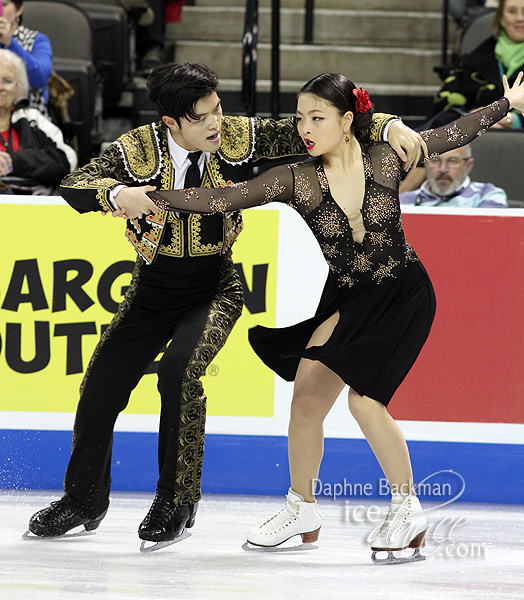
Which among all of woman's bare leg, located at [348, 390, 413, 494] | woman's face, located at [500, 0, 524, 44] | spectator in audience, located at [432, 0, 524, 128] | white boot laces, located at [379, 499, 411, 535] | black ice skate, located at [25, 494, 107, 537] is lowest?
black ice skate, located at [25, 494, 107, 537]

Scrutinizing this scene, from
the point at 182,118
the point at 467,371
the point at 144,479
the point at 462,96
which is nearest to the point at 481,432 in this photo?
A: the point at 467,371

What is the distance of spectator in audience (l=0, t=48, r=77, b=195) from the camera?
4.47m

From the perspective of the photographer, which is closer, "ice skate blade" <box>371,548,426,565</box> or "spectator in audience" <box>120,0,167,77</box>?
"ice skate blade" <box>371,548,426,565</box>

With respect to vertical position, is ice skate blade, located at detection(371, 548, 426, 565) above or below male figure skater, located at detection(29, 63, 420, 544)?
below

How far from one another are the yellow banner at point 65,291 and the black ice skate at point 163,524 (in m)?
0.78

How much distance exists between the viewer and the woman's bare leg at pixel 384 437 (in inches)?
113

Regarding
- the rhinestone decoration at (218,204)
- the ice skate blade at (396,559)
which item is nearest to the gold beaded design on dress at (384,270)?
the rhinestone decoration at (218,204)

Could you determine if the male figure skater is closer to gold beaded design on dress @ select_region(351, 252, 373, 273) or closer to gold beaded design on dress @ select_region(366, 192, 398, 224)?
gold beaded design on dress @ select_region(366, 192, 398, 224)

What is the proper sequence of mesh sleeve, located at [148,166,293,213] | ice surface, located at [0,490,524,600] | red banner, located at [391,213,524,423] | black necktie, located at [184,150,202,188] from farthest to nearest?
red banner, located at [391,213,524,423], black necktie, located at [184,150,202,188], mesh sleeve, located at [148,166,293,213], ice surface, located at [0,490,524,600]

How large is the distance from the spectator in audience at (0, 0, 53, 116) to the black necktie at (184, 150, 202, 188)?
81.0 inches

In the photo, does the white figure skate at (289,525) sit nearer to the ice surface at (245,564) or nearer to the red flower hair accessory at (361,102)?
the ice surface at (245,564)

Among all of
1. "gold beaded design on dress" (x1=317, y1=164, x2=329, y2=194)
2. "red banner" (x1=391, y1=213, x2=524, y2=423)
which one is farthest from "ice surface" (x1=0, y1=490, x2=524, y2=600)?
"gold beaded design on dress" (x1=317, y1=164, x2=329, y2=194)

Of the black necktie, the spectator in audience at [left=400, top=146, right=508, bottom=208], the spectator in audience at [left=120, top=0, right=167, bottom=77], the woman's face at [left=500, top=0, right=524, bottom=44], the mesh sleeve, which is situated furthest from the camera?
the spectator in audience at [left=120, top=0, right=167, bottom=77]

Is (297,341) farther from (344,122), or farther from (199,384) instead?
(344,122)
